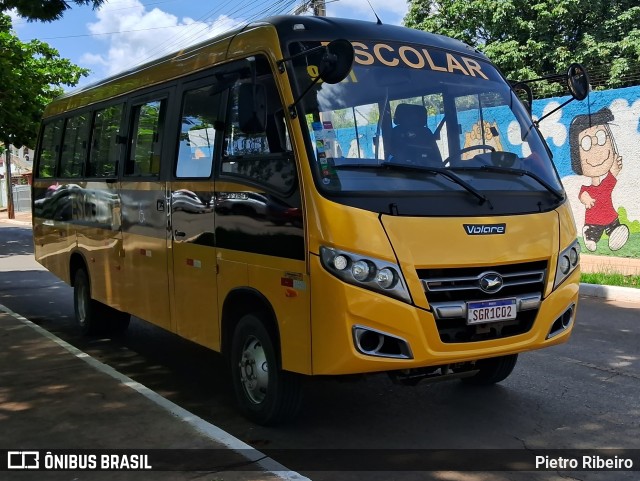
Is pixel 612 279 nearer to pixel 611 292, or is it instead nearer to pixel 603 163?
pixel 611 292

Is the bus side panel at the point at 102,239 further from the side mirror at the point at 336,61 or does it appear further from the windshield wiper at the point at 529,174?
the windshield wiper at the point at 529,174

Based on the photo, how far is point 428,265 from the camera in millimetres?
4090

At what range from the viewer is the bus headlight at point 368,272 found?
3990mm

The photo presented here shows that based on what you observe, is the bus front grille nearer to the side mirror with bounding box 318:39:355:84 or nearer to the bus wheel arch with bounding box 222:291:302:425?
the bus wheel arch with bounding box 222:291:302:425

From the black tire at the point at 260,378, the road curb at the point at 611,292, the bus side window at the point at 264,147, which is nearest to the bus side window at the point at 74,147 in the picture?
the bus side window at the point at 264,147

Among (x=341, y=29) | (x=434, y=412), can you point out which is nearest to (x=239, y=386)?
(x=434, y=412)

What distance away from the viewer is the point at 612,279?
10.9m

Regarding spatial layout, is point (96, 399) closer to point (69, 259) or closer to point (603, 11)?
point (69, 259)

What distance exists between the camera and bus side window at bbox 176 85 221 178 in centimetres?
525

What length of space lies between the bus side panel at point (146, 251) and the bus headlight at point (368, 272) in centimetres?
235

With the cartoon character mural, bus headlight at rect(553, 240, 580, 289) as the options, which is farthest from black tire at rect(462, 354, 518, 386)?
the cartoon character mural

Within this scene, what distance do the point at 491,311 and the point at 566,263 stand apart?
0.82 meters

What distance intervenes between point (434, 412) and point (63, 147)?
6.14 metres

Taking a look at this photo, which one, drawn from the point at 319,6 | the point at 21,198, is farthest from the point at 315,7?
the point at 21,198
